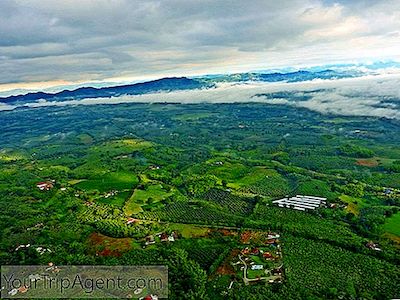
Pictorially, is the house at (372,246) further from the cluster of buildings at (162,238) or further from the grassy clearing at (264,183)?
the cluster of buildings at (162,238)

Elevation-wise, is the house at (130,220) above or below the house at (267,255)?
above

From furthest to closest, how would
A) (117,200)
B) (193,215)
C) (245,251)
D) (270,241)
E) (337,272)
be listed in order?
(117,200), (193,215), (270,241), (245,251), (337,272)

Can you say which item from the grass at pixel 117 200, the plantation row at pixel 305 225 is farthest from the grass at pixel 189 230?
the grass at pixel 117 200

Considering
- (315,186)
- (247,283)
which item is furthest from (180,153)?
(247,283)

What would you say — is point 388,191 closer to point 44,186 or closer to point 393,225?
point 393,225

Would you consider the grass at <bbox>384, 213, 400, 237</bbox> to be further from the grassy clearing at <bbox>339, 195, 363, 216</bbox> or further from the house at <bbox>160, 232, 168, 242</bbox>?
the house at <bbox>160, 232, 168, 242</bbox>

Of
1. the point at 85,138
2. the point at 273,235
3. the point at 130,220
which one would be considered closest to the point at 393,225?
Result: the point at 273,235
